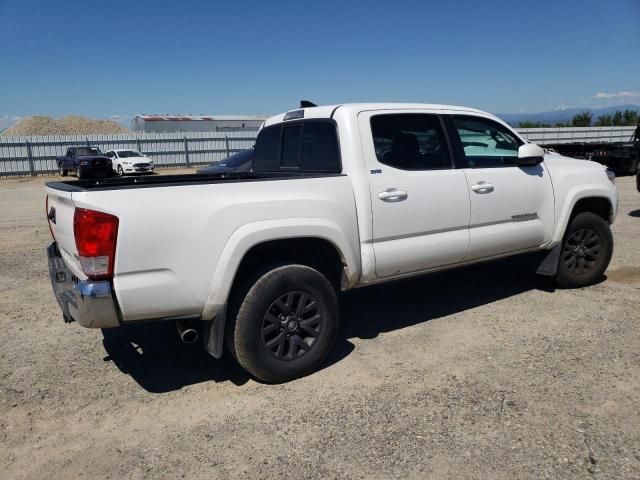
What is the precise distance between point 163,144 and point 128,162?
5.15m

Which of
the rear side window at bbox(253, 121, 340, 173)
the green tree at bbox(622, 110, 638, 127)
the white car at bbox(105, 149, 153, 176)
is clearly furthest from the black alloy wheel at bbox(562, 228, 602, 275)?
the green tree at bbox(622, 110, 638, 127)

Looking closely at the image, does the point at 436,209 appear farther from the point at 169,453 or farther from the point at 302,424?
the point at 169,453

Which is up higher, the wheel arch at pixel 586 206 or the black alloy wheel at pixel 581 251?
the wheel arch at pixel 586 206

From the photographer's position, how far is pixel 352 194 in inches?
153

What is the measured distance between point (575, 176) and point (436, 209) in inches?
76.8

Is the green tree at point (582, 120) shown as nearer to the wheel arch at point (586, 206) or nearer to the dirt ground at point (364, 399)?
the wheel arch at point (586, 206)

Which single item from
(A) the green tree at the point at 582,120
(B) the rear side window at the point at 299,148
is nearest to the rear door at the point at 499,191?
(B) the rear side window at the point at 299,148

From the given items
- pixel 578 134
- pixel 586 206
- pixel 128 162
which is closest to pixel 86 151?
pixel 128 162

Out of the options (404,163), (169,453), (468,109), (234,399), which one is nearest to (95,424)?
(169,453)

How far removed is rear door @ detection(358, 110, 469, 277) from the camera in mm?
4004

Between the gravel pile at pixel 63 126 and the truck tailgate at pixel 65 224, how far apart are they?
2393 inches

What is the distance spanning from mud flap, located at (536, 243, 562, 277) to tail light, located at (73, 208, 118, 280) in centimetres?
426

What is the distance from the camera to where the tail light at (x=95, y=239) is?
9.78ft

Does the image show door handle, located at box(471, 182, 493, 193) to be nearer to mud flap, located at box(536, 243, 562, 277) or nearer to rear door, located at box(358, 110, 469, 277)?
rear door, located at box(358, 110, 469, 277)
